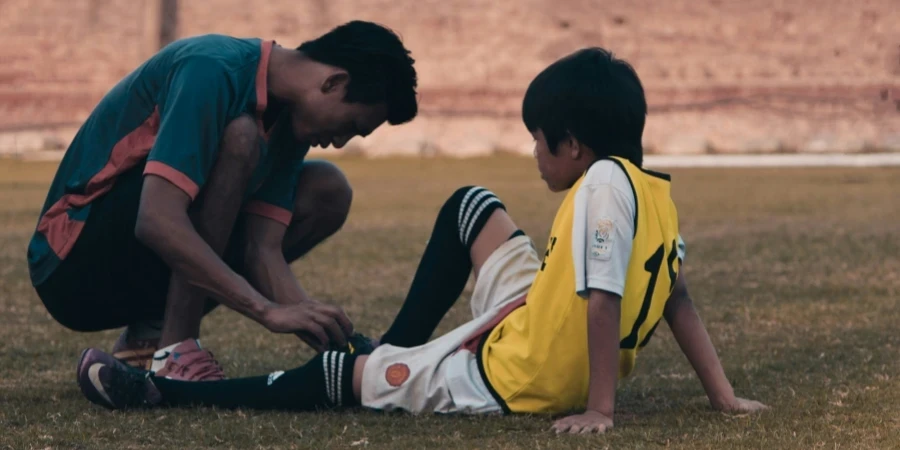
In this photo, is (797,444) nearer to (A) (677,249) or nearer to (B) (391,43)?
(A) (677,249)

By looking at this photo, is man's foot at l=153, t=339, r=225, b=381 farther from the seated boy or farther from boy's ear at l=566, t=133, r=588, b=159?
boy's ear at l=566, t=133, r=588, b=159

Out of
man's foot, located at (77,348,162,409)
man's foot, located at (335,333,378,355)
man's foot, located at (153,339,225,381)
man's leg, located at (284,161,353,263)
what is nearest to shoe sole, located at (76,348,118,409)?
man's foot, located at (77,348,162,409)

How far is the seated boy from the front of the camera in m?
2.55

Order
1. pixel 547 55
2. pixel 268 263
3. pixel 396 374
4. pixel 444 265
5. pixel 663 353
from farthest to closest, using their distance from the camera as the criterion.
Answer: pixel 547 55 → pixel 663 353 → pixel 268 263 → pixel 444 265 → pixel 396 374

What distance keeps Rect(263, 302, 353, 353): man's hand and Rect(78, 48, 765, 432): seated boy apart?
50mm

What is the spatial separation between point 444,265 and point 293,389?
18.4 inches

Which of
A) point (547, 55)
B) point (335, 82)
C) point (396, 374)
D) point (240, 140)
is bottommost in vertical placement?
point (547, 55)

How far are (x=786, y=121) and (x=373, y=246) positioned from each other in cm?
1748

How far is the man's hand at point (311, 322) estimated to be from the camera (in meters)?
2.79

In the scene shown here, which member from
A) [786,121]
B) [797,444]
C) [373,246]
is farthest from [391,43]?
[786,121]

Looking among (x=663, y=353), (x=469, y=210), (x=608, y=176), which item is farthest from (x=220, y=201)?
(x=663, y=353)

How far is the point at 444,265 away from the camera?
299cm

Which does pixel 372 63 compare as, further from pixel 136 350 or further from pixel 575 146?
pixel 136 350

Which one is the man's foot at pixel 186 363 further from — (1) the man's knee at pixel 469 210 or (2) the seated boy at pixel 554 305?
(1) the man's knee at pixel 469 210
